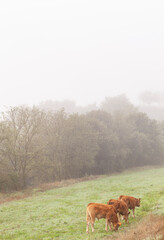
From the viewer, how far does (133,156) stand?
76.4 metres

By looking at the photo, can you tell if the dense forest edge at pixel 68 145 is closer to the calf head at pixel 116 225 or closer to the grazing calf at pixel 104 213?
the grazing calf at pixel 104 213

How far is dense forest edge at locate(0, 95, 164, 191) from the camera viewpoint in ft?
129

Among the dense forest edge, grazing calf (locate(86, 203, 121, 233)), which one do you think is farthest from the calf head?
the dense forest edge

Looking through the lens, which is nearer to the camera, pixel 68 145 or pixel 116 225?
pixel 116 225

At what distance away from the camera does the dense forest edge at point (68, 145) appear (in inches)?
1553

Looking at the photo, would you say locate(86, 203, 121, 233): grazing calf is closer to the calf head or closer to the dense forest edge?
the calf head

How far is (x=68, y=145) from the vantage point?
177ft

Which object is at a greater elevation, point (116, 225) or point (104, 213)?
point (104, 213)

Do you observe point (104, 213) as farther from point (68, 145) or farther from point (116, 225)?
point (68, 145)

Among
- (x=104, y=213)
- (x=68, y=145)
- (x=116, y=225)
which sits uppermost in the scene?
(x=68, y=145)

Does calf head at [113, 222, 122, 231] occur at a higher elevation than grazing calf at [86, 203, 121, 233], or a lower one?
lower

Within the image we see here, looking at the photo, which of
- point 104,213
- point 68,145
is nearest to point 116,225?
point 104,213

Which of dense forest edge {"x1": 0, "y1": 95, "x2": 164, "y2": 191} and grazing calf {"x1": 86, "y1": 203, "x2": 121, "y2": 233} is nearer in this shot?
grazing calf {"x1": 86, "y1": 203, "x2": 121, "y2": 233}

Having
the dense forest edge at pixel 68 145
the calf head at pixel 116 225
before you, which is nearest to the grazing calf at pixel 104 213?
the calf head at pixel 116 225
